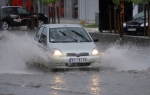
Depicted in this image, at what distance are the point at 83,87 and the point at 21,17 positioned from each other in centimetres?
2809

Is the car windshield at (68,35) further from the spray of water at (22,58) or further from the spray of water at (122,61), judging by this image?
the spray of water at (122,61)

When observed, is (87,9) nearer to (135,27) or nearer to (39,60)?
(135,27)

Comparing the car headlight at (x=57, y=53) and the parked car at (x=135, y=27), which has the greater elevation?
the car headlight at (x=57, y=53)

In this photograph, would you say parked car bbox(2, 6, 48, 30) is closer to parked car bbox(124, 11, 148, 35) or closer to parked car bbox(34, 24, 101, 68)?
parked car bbox(124, 11, 148, 35)

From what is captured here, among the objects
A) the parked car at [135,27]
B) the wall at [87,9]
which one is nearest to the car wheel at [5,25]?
the wall at [87,9]

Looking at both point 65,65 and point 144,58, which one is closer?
point 65,65

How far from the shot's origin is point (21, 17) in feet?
130

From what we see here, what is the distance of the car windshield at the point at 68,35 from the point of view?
1585cm

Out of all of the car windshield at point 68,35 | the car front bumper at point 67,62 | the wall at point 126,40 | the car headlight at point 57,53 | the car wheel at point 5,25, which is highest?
the car windshield at point 68,35

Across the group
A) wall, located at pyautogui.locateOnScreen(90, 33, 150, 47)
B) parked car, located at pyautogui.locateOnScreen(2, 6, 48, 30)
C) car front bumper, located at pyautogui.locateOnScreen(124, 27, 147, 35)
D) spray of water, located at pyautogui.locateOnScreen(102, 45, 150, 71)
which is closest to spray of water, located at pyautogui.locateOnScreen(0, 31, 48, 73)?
spray of water, located at pyautogui.locateOnScreen(102, 45, 150, 71)

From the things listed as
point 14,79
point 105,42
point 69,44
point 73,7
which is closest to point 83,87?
point 14,79

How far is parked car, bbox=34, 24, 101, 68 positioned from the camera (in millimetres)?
14750

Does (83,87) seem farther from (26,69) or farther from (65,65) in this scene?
(26,69)

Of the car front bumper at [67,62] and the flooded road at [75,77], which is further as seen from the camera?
the car front bumper at [67,62]
